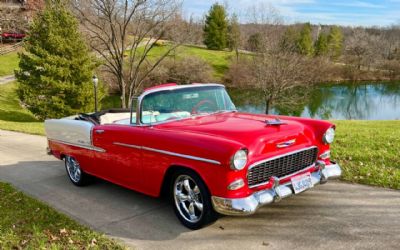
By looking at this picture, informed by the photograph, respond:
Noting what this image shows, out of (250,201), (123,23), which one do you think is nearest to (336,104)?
(123,23)

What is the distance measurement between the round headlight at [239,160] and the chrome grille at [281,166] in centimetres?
15

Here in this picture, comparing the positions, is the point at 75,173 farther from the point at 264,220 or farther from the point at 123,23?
the point at 123,23

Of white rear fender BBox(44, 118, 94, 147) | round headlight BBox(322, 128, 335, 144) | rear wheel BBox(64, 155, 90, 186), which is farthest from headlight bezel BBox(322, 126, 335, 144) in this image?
rear wheel BBox(64, 155, 90, 186)

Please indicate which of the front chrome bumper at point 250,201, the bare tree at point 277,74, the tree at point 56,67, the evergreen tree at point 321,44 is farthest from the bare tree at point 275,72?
the evergreen tree at point 321,44

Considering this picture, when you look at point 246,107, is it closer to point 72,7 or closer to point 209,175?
point 72,7

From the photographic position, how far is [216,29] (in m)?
70.9

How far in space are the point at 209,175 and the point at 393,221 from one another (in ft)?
7.44

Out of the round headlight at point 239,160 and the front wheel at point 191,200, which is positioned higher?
the round headlight at point 239,160

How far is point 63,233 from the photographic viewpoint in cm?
436

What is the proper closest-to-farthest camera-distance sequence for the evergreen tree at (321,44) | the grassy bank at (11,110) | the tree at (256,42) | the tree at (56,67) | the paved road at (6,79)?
1. the tree at (56,67)
2. the grassy bank at (11,110)
3. the tree at (256,42)
4. the paved road at (6,79)
5. the evergreen tree at (321,44)

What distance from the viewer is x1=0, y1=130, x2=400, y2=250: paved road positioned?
3916 millimetres

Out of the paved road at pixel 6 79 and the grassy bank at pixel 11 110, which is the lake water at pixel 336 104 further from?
the paved road at pixel 6 79

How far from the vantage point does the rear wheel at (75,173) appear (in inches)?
248

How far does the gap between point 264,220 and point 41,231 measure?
272 cm
